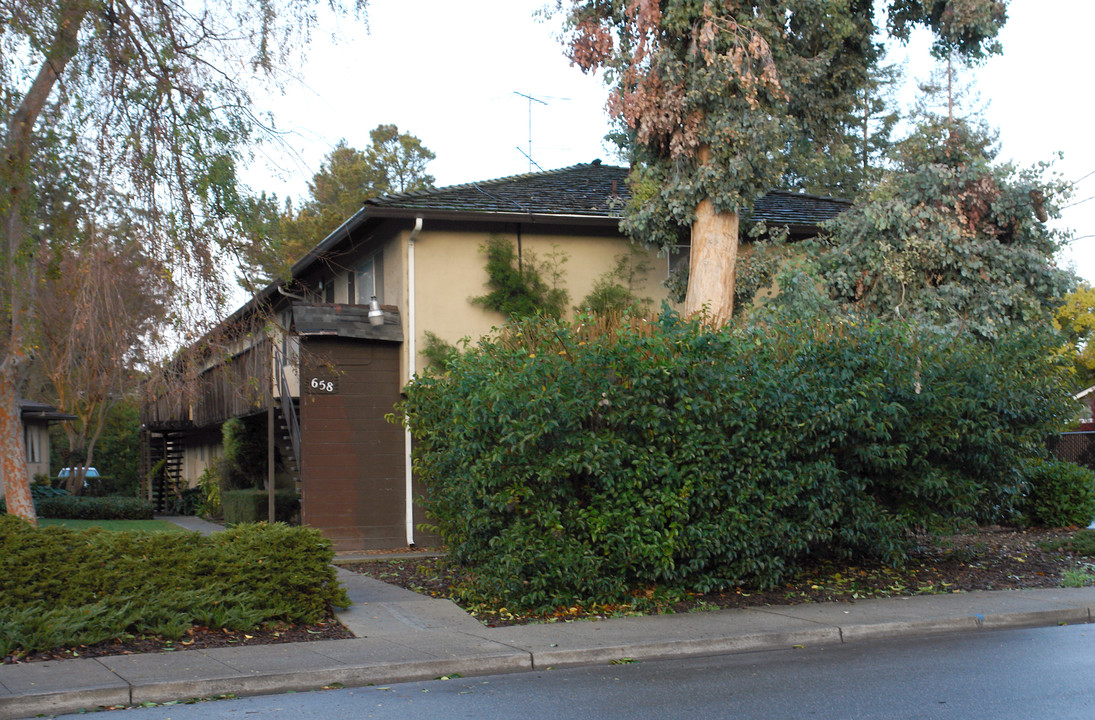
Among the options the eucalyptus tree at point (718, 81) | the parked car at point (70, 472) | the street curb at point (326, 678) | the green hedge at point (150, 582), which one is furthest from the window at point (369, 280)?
the parked car at point (70, 472)

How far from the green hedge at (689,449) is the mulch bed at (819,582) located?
0.24 metres

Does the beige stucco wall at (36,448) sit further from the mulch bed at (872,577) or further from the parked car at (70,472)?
the mulch bed at (872,577)

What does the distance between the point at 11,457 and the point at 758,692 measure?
8.71 meters

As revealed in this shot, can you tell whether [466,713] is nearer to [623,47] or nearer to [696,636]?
[696,636]

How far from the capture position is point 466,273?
17.4m

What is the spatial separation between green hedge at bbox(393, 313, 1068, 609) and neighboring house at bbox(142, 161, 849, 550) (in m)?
4.72

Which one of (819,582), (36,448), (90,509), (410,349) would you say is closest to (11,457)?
(410,349)

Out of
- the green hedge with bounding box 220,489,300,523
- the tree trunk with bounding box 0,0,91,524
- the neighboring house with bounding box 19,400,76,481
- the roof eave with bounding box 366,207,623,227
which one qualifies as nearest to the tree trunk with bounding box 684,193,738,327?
the roof eave with bounding box 366,207,623,227

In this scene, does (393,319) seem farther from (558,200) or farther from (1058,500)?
(1058,500)

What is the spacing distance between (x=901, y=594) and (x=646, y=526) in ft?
11.2

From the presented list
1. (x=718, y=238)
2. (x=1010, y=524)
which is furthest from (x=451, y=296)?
(x=1010, y=524)

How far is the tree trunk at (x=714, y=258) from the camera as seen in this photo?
15.9m

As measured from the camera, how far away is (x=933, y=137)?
54.5 ft

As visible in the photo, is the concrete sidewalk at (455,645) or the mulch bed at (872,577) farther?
the mulch bed at (872,577)
